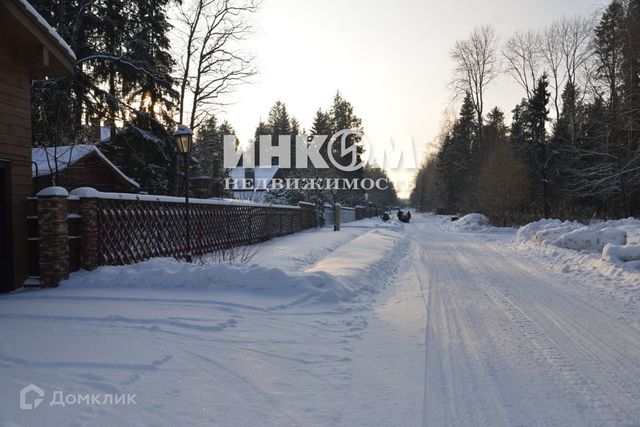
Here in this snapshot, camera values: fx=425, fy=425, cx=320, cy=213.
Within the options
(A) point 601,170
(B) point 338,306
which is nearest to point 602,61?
(A) point 601,170

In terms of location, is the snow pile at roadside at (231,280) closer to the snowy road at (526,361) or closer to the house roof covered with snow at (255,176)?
the snowy road at (526,361)

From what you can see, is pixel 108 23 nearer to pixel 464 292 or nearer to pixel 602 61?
pixel 464 292

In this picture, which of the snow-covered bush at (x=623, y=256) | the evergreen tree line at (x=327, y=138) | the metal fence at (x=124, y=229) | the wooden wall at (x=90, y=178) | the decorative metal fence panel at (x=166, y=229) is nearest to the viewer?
the metal fence at (x=124, y=229)

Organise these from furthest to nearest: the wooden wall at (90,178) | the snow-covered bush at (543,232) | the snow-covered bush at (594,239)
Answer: the wooden wall at (90,178)
the snow-covered bush at (543,232)
the snow-covered bush at (594,239)

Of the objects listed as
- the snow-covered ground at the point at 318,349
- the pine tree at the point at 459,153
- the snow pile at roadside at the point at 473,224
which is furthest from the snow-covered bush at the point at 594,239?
the pine tree at the point at 459,153

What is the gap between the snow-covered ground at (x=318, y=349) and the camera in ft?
10.7

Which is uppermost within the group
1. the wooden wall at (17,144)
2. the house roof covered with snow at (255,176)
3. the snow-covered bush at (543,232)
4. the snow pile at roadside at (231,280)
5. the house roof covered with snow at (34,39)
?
the house roof covered with snow at (255,176)

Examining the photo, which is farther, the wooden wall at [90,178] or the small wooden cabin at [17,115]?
the wooden wall at [90,178]

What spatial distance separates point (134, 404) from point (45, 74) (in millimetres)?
8088

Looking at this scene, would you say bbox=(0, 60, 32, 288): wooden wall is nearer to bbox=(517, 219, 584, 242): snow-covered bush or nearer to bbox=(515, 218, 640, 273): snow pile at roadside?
bbox=(515, 218, 640, 273): snow pile at roadside

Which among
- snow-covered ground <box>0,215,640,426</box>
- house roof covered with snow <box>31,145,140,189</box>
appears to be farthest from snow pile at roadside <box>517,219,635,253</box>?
house roof covered with snow <box>31,145,140,189</box>

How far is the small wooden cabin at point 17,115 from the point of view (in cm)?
752

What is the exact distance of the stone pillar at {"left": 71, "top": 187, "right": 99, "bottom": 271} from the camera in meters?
8.29

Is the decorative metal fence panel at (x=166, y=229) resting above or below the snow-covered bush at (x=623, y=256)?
above
